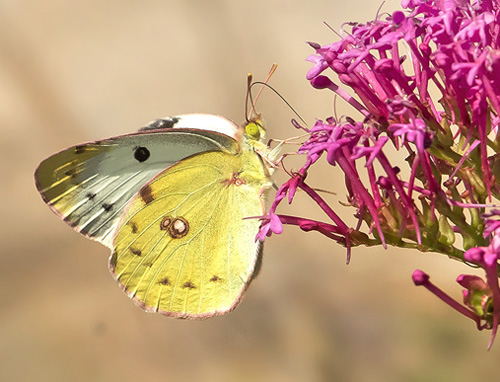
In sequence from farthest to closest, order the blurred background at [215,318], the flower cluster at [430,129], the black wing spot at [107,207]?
the blurred background at [215,318], the black wing spot at [107,207], the flower cluster at [430,129]

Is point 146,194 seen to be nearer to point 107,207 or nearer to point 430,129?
point 107,207

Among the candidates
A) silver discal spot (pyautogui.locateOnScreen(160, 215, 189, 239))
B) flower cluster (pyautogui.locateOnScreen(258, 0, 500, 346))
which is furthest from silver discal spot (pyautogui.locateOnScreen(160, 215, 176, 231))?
flower cluster (pyautogui.locateOnScreen(258, 0, 500, 346))

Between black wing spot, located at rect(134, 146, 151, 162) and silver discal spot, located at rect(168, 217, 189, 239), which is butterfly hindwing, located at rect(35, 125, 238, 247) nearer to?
black wing spot, located at rect(134, 146, 151, 162)

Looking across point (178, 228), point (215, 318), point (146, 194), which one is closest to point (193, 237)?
point (178, 228)

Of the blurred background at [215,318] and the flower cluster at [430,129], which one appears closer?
the flower cluster at [430,129]

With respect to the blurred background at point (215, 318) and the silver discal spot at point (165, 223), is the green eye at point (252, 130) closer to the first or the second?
the silver discal spot at point (165, 223)

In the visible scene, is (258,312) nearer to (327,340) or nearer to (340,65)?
(327,340)

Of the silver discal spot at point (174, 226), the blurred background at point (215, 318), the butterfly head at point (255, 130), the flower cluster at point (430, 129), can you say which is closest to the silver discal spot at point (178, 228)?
the silver discal spot at point (174, 226)
